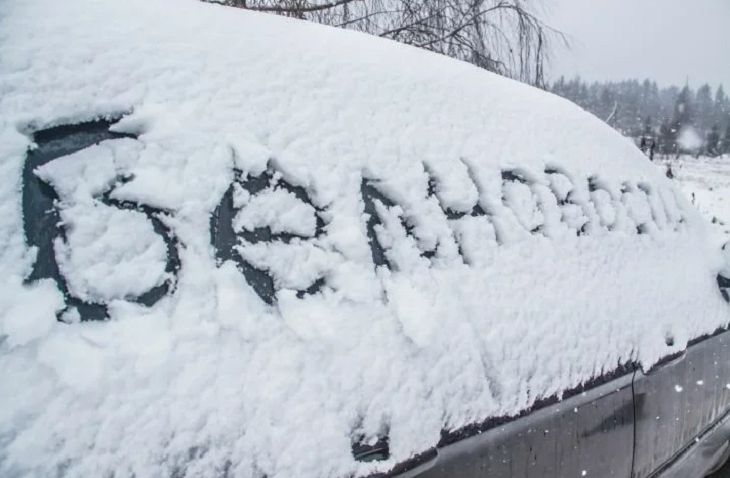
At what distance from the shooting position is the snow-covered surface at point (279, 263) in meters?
0.73

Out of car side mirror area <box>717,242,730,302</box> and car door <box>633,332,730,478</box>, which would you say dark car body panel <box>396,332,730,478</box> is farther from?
car side mirror area <box>717,242,730,302</box>

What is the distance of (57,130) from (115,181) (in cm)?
11

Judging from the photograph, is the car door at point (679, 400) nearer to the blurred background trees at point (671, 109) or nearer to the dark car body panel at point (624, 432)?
the dark car body panel at point (624, 432)

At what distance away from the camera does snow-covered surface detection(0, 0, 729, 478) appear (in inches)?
28.7

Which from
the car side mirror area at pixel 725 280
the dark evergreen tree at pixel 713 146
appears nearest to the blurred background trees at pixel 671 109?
the dark evergreen tree at pixel 713 146

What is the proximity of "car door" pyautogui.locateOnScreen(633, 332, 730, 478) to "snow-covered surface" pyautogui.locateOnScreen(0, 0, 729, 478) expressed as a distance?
0.65 feet

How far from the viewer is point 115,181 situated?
84cm

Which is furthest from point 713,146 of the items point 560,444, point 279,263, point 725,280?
point 279,263

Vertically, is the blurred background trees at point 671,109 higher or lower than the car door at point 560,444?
higher

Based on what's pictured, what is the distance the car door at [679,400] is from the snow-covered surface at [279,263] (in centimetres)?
20

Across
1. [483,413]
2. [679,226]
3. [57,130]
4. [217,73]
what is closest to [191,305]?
[57,130]

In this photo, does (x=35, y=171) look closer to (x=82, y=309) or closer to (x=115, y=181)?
(x=115, y=181)

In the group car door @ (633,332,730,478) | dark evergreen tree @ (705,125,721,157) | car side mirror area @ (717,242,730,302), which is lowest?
car door @ (633,332,730,478)

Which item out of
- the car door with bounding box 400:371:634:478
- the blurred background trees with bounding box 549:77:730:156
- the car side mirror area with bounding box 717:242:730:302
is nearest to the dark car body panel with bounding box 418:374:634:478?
the car door with bounding box 400:371:634:478
